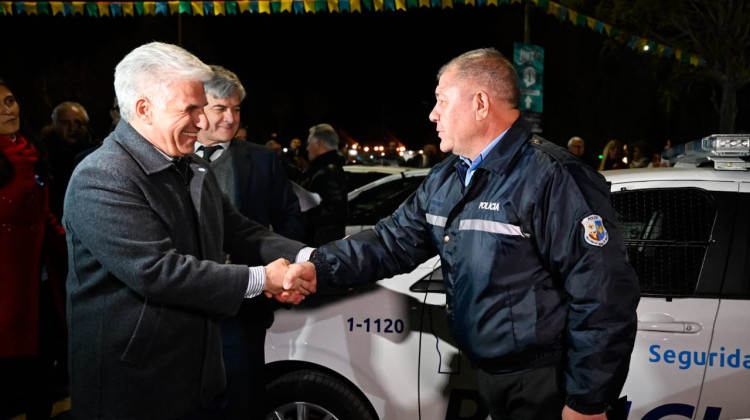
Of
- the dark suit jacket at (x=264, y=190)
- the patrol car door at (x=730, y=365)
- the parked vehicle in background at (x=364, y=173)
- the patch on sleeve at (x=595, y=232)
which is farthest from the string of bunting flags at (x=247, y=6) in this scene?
the patch on sleeve at (x=595, y=232)

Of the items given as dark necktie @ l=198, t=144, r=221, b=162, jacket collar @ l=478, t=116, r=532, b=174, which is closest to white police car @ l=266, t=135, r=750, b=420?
dark necktie @ l=198, t=144, r=221, b=162

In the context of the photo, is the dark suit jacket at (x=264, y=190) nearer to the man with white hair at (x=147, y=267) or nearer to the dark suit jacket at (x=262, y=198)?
the dark suit jacket at (x=262, y=198)

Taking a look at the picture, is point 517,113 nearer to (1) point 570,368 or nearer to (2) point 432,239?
(2) point 432,239

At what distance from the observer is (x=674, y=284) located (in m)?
3.30

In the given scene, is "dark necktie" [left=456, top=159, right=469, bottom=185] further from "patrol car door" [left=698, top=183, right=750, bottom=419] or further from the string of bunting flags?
the string of bunting flags

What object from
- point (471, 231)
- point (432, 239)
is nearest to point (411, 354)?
point (432, 239)

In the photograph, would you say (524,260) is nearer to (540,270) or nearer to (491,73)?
(540,270)

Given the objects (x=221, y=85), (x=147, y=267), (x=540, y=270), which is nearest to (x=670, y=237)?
(x=540, y=270)

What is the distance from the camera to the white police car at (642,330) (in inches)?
126

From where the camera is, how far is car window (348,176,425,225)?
6.19 meters

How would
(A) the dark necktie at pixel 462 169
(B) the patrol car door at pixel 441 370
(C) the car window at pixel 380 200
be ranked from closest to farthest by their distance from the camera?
(A) the dark necktie at pixel 462 169, (B) the patrol car door at pixel 441 370, (C) the car window at pixel 380 200

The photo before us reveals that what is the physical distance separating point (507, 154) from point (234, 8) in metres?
6.90

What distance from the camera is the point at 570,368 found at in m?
2.35

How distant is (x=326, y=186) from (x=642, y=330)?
2.87m
